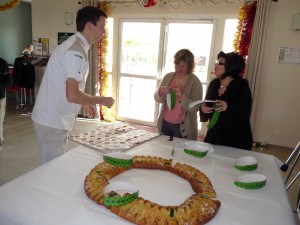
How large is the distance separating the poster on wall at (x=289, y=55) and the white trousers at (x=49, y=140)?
135 inches

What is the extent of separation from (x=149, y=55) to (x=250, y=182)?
12.2 feet

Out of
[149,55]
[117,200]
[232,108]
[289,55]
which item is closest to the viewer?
[117,200]

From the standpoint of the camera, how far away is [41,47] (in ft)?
17.8

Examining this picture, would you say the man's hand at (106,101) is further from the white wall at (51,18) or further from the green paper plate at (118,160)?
the white wall at (51,18)

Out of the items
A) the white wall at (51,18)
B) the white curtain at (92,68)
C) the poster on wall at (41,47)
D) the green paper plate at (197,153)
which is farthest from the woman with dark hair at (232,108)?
the poster on wall at (41,47)

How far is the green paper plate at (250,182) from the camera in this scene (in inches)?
44.4

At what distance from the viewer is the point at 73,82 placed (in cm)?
133

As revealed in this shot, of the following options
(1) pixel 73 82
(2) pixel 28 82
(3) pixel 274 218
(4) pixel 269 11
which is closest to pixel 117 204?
(3) pixel 274 218

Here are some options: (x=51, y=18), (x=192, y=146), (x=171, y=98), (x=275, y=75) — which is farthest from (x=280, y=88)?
(x=51, y=18)

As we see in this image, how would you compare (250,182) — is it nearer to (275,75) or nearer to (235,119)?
(235,119)

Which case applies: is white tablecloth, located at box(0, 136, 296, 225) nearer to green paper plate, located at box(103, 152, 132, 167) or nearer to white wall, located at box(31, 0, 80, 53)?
green paper plate, located at box(103, 152, 132, 167)

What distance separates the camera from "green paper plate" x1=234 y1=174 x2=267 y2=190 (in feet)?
3.70

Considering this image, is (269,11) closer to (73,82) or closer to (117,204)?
(73,82)

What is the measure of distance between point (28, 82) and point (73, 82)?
14.4 feet
